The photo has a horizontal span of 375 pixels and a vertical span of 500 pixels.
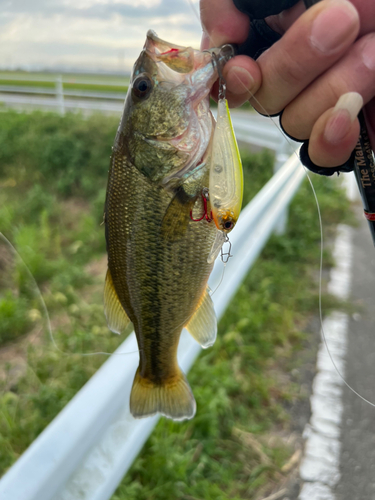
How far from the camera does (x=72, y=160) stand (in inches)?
316

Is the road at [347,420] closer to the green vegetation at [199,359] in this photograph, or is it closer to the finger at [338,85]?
the green vegetation at [199,359]

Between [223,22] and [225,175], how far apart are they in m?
0.41

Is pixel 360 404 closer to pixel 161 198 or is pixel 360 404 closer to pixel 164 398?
pixel 164 398

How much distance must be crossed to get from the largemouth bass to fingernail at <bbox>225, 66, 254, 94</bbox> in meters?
0.04

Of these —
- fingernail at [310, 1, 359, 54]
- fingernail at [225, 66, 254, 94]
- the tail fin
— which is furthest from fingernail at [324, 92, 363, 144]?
the tail fin

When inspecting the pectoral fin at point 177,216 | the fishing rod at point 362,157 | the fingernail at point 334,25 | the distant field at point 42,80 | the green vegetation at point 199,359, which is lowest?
the green vegetation at point 199,359

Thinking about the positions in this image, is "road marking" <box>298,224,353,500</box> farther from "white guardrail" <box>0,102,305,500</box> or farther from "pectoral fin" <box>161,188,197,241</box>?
"pectoral fin" <box>161,188,197,241</box>

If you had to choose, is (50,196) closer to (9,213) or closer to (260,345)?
(9,213)

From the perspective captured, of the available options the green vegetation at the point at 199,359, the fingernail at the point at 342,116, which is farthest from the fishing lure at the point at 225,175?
the green vegetation at the point at 199,359

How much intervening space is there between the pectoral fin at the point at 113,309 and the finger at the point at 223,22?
65 centimetres

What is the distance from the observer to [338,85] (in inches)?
36.7

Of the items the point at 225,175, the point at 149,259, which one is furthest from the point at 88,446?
the point at 225,175

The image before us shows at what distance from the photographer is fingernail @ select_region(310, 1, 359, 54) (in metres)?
0.79

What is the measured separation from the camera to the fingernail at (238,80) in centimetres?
93
